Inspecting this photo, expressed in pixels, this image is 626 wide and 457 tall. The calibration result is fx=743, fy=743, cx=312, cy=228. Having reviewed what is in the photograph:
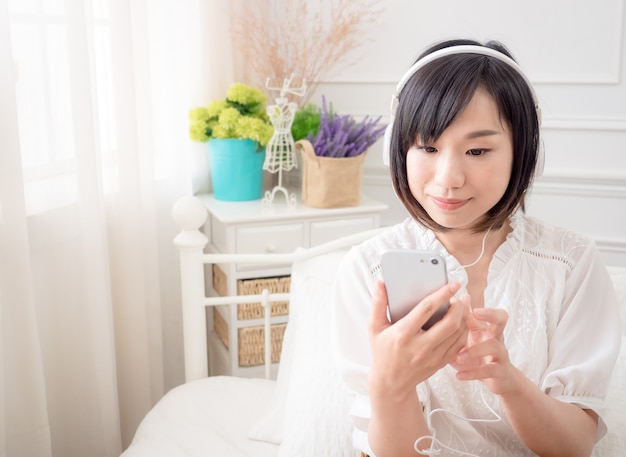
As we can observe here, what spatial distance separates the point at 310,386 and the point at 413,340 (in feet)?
1.93

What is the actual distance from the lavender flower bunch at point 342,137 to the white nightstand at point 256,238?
17 cm

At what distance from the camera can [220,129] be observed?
2.16 m

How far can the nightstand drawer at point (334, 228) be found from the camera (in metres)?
2.20

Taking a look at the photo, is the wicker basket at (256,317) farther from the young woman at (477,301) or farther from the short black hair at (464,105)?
the short black hair at (464,105)

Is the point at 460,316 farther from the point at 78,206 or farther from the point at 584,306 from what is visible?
the point at 78,206

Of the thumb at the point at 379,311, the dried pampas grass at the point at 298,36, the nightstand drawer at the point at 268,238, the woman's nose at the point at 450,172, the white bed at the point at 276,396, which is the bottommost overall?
the white bed at the point at 276,396

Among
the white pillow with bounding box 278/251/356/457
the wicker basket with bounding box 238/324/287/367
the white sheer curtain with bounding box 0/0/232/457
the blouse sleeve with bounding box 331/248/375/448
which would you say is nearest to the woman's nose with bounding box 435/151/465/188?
the blouse sleeve with bounding box 331/248/375/448

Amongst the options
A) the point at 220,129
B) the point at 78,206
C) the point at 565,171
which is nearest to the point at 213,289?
the point at 220,129

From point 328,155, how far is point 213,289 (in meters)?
0.57

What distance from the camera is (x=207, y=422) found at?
5.14ft

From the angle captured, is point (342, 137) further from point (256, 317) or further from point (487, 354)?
point (487, 354)

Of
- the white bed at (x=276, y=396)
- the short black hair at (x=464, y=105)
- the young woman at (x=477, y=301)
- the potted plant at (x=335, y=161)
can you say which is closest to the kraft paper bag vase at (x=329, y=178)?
the potted plant at (x=335, y=161)

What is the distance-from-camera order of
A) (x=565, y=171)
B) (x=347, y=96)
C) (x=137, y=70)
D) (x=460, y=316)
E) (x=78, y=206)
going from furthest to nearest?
(x=347, y=96) → (x=565, y=171) → (x=137, y=70) → (x=78, y=206) → (x=460, y=316)

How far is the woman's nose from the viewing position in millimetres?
939
